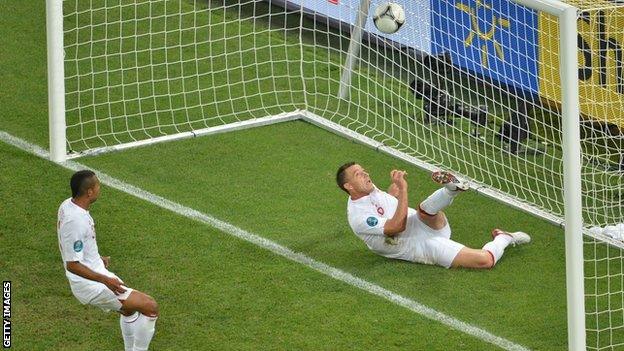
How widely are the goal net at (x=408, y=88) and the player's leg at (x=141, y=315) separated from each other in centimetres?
385

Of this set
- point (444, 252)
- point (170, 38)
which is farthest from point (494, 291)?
point (170, 38)

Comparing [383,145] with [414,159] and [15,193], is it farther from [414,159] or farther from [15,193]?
[15,193]

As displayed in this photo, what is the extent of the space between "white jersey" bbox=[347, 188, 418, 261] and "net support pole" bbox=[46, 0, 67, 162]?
323 centimetres

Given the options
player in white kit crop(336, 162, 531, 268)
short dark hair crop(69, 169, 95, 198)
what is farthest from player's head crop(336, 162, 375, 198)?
short dark hair crop(69, 169, 95, 198)

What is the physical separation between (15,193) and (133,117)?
2319mm

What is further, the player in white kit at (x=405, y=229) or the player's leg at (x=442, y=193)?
the player in white kit at (x=405, y=229)

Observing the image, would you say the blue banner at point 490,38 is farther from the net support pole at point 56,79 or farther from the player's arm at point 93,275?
the player's arm at point 93,275

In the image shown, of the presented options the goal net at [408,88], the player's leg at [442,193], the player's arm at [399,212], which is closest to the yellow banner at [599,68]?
the goal net at [408,88]

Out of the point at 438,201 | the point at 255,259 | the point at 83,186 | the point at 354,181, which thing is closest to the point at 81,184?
the point at 83,186

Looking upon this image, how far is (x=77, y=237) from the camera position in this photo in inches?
411

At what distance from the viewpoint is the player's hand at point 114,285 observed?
415 inches

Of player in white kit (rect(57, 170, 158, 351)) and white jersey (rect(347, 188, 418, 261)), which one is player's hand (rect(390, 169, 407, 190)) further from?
player in white kit (rect(57, 170, 158, 351))

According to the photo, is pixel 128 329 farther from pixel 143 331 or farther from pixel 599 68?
pixel 599 68

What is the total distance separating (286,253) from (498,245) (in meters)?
1.91
